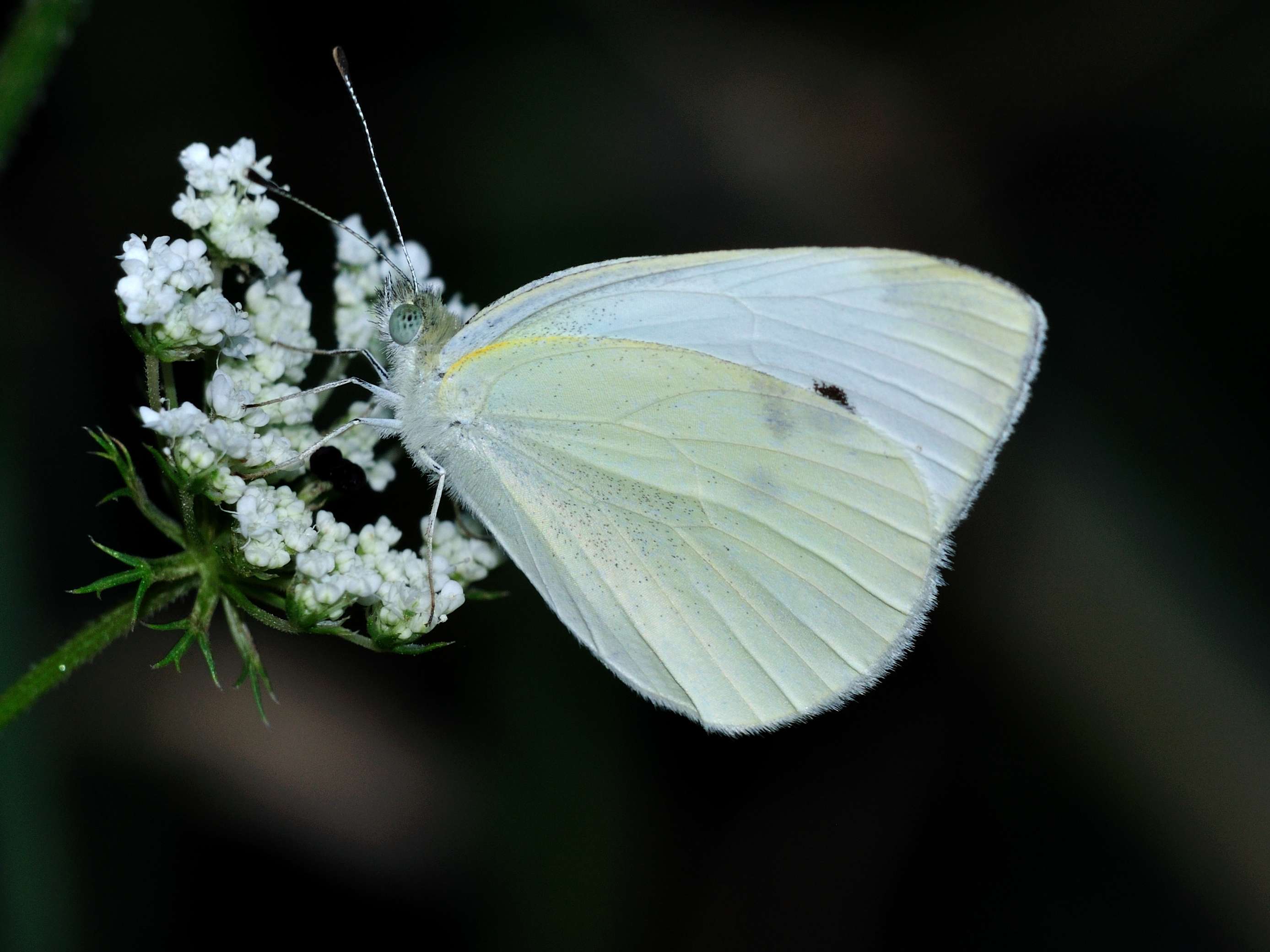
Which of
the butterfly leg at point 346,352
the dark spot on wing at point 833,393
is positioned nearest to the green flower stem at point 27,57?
the butterfly leg at point 346,352

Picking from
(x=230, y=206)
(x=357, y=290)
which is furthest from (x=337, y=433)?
(x=230, y=206)

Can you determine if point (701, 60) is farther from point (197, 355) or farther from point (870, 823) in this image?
point (870, 823)

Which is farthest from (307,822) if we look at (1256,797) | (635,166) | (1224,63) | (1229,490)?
(1224,63)

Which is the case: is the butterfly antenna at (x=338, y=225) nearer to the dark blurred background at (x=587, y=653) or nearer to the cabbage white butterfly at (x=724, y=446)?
the cabbage white butterfly at (x=724, y=446)

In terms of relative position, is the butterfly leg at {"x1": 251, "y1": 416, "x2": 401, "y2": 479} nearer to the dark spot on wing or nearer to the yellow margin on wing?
the yellow margin on wing

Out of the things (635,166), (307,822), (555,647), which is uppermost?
(635,166)

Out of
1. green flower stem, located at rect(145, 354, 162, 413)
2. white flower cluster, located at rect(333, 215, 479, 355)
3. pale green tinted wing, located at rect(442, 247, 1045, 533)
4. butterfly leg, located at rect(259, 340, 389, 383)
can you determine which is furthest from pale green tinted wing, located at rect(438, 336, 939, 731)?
green flower stem, located at rect(145, 354, 162, 413)
